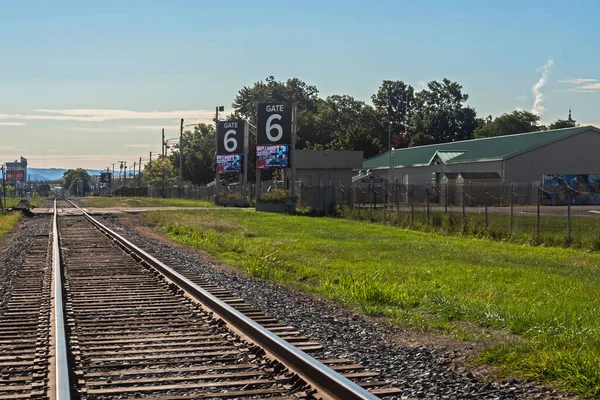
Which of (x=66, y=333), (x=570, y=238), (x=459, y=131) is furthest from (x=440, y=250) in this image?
(x=459, y=131)

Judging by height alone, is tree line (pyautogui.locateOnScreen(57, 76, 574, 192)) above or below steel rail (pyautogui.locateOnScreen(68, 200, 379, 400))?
above

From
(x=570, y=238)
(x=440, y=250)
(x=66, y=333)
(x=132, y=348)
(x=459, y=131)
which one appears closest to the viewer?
(x=132, y=348)

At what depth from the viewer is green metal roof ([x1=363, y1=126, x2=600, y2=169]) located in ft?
234

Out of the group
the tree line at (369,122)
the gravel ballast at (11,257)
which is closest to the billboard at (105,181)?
the tree line at (369,122)

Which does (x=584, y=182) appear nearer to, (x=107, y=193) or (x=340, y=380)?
(x=340, y=380)

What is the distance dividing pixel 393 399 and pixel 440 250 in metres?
16.6

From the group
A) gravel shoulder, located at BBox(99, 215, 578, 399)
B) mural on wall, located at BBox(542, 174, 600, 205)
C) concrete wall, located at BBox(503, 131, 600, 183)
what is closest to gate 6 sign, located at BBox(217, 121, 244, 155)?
concrete wall, located at BBox(503, 131, 600, 183)

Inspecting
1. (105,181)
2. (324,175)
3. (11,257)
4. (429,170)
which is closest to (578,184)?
(429,170)

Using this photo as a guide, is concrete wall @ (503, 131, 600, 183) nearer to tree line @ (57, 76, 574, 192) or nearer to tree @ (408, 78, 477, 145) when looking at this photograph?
tree line @ (57, 76, 574, 192)

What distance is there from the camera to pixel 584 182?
6931 cm

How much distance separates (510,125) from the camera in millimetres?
133625

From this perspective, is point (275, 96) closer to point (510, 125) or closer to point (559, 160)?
point (510, 125)

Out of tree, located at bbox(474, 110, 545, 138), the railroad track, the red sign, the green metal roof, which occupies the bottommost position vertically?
the railroad track

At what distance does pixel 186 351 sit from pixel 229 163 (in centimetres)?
6326
